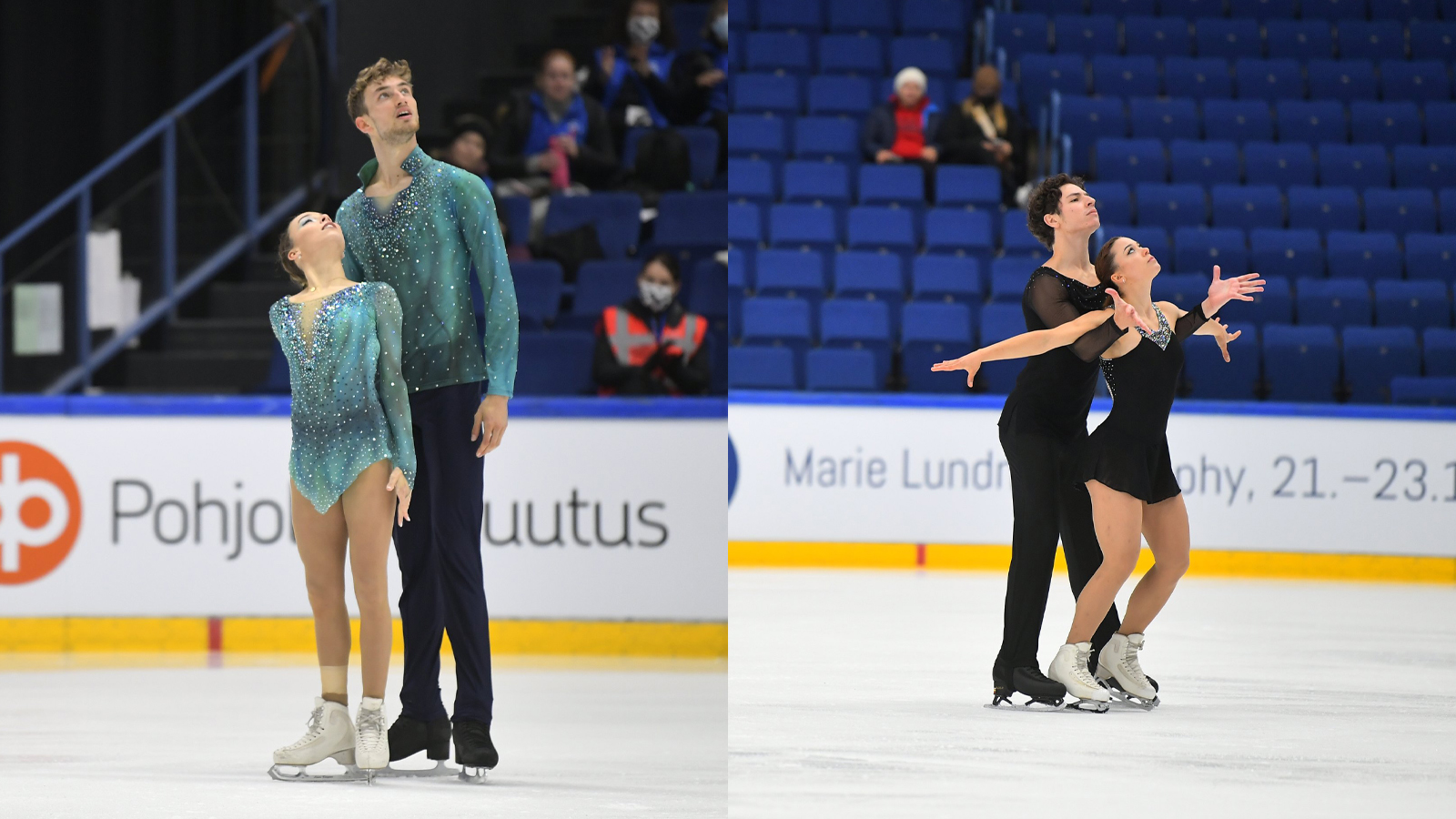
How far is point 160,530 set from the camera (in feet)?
20.1

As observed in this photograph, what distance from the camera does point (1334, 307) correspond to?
34.4 feet

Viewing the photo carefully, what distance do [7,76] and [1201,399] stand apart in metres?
6.72

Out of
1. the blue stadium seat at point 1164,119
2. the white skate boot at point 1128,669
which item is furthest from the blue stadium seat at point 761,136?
the white skate boot at point 1128,669

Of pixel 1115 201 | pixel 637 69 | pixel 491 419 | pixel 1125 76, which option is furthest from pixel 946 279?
pixel 491 419

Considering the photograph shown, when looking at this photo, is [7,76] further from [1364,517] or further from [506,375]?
[1364,517]

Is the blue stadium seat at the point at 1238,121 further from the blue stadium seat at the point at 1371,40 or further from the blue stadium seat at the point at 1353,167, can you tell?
the blue stadium seat at the point at 1371,40

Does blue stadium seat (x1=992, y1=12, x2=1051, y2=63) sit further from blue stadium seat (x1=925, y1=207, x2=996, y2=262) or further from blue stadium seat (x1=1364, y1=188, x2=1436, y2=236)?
blue stadium seat (x1=1364, y1=188, x2=1436, y2=236)

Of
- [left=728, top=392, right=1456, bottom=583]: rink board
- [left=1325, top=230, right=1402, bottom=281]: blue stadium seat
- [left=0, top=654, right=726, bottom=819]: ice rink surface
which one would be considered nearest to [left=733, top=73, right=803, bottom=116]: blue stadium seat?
[left=728, top=392, right=1456, bottom=583]: rink board

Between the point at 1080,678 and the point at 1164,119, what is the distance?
8.30 m

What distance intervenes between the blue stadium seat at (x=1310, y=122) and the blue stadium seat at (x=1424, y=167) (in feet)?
1.57

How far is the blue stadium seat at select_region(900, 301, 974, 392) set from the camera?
388 inches

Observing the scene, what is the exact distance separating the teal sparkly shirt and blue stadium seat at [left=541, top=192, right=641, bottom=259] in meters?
4.83

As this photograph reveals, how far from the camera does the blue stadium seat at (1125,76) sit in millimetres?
12547

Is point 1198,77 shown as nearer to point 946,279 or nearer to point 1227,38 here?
point 1227,38
